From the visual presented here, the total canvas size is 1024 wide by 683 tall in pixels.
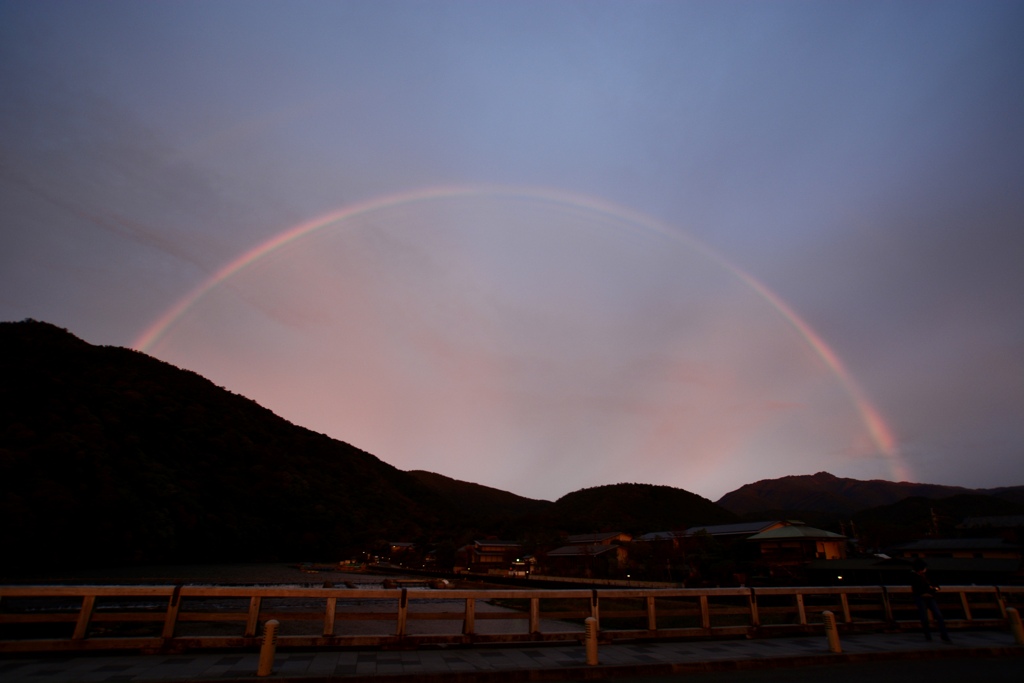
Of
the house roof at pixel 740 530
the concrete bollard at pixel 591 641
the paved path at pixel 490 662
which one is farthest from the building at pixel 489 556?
the concrete bollard at pixel 591 641

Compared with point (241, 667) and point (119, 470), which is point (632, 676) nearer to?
point (241, 667)

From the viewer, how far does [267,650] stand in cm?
850

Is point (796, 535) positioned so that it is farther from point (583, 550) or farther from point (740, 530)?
point (583, 550)

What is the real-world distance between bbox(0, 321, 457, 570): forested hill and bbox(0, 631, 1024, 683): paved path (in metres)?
87.0

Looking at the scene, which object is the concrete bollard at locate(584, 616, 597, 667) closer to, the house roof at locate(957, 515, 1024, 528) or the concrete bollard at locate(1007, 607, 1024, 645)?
the concrete bollard at locate(1007, 607, 1024, 645)

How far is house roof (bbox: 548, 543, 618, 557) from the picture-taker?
79.4 m

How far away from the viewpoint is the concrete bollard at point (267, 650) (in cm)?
840

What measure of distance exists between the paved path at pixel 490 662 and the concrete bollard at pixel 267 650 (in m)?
0.15

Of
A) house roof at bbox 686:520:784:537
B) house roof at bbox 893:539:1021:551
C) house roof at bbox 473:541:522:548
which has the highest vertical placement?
house roof at bbox 686:520:784:537

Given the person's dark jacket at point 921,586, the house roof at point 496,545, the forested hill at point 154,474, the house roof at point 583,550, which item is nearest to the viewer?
the person's dark jacket at point 921,586

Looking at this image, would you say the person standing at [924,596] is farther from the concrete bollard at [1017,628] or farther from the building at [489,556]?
the building at [489,556]

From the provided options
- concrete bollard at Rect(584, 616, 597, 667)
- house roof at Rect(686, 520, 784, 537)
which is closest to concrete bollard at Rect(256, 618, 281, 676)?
concrete bollard at Rect(584, 616, 597, 667)

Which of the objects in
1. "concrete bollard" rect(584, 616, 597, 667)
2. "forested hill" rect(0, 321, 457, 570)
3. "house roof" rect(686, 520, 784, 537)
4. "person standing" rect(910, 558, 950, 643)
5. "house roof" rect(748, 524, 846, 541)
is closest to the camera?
"concrete bollard" rect(584, 616, 597, 667)

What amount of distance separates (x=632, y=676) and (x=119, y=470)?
369 ft
